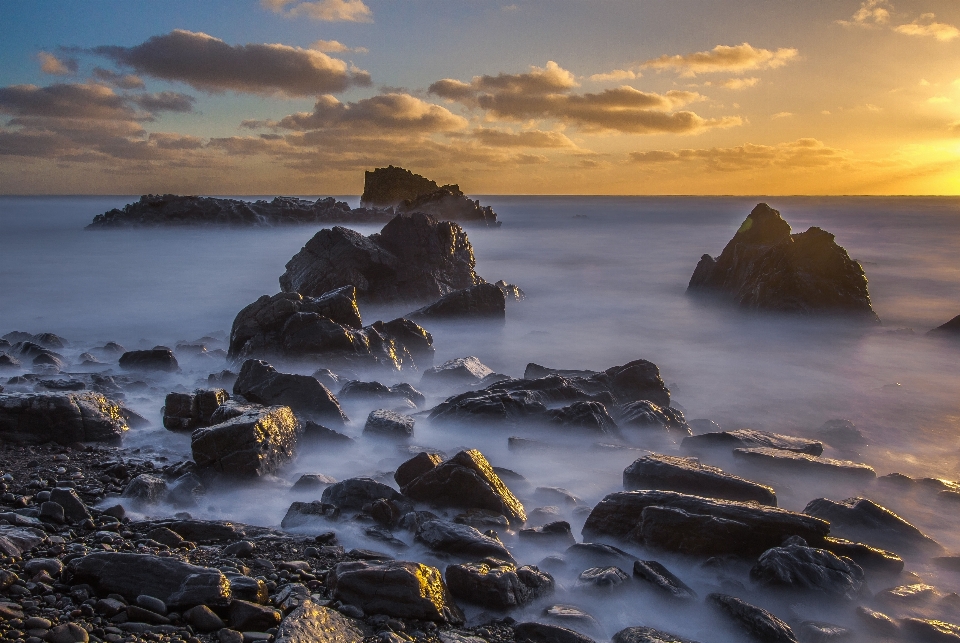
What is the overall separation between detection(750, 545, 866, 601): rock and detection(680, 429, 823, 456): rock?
2.64 meters

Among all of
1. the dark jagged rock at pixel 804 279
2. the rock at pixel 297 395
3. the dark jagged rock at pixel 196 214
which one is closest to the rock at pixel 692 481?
the rock at pixel 297 395

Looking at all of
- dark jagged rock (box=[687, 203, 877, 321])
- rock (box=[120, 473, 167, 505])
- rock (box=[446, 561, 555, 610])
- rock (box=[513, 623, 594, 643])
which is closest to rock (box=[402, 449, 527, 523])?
rock (box=[446, 561, 555, 610])

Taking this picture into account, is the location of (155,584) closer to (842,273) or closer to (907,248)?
(842,273)

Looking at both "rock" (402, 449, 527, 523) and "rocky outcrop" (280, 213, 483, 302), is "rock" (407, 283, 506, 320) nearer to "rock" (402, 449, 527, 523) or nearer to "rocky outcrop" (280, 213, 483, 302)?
"rocky outcrop" (280, 213, 483, 302)

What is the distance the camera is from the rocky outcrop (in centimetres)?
1494

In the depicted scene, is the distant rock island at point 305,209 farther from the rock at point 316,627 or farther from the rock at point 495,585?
the rock at point 316,627

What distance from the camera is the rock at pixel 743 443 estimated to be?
7.04m

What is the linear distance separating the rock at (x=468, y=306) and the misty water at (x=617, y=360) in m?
0.47

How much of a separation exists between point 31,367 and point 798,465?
10.6 meters

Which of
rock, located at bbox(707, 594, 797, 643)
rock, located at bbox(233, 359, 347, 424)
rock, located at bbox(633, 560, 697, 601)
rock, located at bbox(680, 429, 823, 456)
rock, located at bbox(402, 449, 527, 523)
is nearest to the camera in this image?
rock, located at bbox(707, 594, 797, 643)

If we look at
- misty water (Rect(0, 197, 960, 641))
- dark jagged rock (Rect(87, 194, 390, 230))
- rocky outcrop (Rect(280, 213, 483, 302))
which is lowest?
misty water (Rect(0, 197, 960, 641))

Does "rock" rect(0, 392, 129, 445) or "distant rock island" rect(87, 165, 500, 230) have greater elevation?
"distant rock island" rect(87, 165, 500, 230)

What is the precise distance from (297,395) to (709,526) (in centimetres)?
479

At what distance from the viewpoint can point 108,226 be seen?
60.1 metres
